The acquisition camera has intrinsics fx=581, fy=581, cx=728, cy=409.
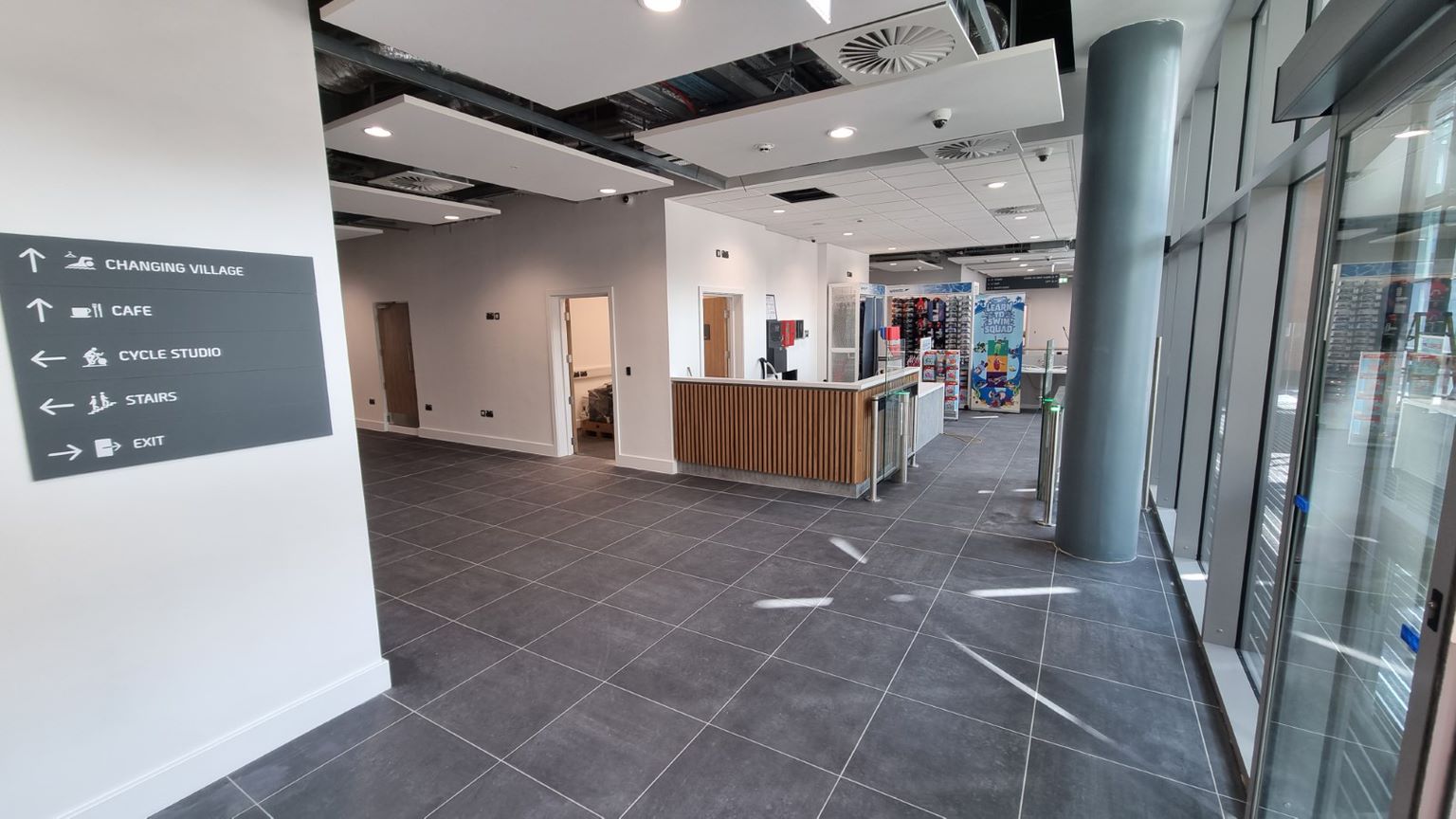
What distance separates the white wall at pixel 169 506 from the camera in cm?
169

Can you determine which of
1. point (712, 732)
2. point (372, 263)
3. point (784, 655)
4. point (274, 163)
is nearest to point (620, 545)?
point (784, 655)

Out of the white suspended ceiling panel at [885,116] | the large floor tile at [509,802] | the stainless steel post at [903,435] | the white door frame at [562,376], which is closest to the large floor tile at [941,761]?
the large floor tile at [509,802]

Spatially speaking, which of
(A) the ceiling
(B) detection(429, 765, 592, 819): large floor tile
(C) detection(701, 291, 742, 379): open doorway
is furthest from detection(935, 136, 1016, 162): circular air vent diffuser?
(B) detection(429, 765, 592, 819): large floor tile

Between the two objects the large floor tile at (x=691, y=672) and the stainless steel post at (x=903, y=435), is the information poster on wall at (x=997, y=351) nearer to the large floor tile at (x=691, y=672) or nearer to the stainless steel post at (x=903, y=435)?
the stainless steel post at (x=903, y=435)

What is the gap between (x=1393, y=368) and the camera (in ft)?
4.35

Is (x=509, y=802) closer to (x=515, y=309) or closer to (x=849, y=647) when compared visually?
(x=849, y=647)

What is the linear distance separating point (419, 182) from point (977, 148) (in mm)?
4476

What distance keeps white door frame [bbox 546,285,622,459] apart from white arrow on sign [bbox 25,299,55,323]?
15.6ft

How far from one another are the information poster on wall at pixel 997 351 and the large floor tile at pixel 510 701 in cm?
881

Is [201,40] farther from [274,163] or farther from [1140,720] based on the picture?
[1140,720]

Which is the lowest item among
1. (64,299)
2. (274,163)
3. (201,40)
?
(64,299)

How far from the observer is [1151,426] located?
4387 mm

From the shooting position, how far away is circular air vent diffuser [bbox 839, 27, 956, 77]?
252 cm

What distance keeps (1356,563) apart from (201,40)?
378 centimetres
